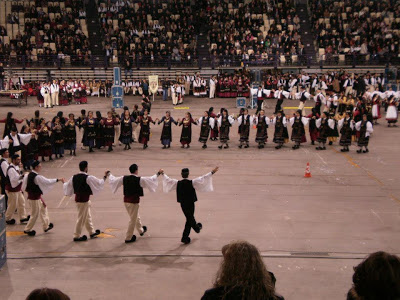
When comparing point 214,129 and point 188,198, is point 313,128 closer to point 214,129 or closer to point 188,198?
point 214,129

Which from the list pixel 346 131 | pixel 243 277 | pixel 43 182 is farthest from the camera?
pixel 346 131

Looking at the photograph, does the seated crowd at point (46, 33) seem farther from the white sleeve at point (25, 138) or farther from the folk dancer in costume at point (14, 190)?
the folk dancer in costume at point (14, 190)

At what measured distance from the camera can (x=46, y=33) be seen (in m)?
38.4

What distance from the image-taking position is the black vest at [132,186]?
11203 mm

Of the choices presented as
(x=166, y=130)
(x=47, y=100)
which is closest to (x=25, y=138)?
(x=166, y=130)

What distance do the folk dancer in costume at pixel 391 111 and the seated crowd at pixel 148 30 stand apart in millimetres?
16447

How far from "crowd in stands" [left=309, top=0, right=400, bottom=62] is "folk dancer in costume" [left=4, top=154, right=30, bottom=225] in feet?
95.6

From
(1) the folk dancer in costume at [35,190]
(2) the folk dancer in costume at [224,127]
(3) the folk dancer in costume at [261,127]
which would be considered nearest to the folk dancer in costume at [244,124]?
(3) the folk dancer in costume at [261,127]

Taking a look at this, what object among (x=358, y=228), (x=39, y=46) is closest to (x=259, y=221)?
(x=358, y=228)

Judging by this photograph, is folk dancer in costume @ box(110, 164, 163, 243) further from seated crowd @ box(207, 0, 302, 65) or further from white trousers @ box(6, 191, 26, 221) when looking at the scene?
seated crowd @ box(207, 0, 302, 65)

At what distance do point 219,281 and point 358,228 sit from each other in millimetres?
8520

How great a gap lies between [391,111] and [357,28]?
1656 cm

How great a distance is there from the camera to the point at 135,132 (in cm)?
2202

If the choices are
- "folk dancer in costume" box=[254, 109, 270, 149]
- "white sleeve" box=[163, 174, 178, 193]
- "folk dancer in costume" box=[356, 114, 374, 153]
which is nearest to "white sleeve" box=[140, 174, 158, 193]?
"white sleeve" box=[163, 174, 178, 193]
